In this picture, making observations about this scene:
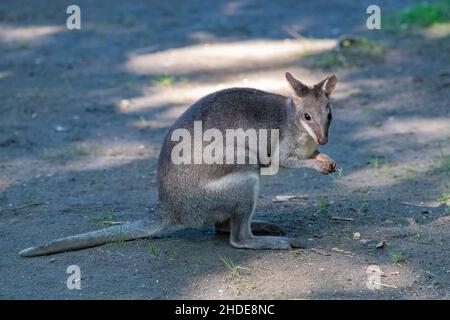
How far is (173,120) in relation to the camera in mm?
7641

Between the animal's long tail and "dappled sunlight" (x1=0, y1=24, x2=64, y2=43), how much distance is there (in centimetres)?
560

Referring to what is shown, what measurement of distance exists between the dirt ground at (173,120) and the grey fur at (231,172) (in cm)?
10

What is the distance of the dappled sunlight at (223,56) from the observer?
8.95 metres

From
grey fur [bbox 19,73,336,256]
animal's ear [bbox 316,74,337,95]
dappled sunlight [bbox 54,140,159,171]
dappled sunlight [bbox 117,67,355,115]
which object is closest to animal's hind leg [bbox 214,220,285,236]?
grey fur [bbox 19,73,336,256]

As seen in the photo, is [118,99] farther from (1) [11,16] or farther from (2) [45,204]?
(1) [11,16]

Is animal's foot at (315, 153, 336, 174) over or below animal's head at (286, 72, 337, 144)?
below

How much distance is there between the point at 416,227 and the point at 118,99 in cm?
399

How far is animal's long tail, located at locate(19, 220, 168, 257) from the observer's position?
189 inches

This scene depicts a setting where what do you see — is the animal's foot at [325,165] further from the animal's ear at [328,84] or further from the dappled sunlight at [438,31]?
the dappled sunlight at [438,31]

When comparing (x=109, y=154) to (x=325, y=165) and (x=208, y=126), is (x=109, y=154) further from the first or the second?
(x=325, y=165)

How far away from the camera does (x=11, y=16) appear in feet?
35.9

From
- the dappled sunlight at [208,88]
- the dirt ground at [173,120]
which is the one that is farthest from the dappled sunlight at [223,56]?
the dappled sunlight at [208,88]

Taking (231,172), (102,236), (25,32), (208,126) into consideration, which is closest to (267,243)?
(231,172)

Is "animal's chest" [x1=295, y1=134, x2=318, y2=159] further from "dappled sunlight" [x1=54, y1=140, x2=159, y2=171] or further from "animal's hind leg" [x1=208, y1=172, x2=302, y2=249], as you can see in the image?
"dappled sunlight" [x1=54, y1=140, x2=159, y2=171]
